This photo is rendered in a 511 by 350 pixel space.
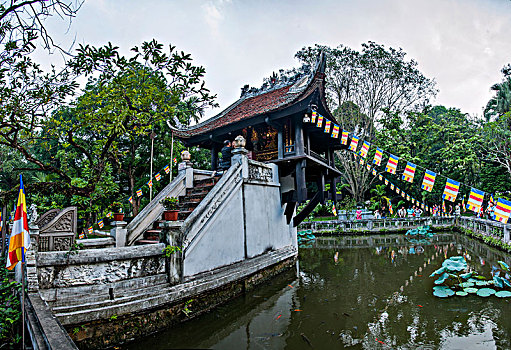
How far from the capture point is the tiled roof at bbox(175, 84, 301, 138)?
34.3ft

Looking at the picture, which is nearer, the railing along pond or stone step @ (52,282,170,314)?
stone step @ (52,282,170,314)

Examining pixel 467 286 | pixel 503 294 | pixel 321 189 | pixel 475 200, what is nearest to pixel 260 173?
pixel 321 189

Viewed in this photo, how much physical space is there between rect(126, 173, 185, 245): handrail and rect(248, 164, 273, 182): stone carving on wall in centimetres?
222

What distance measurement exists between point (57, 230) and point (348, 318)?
273 inches

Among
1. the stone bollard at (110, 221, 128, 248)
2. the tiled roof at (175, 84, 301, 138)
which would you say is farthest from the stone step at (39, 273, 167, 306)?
the tiled roof at (175, 84, 301, 138)

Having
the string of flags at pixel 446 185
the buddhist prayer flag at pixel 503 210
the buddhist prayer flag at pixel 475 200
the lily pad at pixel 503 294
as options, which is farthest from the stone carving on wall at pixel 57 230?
the buddhist prayer flag at pixel 475 200

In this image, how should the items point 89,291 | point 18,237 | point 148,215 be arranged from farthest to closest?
point 148,215 < point 89,291 < point 18,237

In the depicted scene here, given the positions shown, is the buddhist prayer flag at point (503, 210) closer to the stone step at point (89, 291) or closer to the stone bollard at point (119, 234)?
the stone step at point (89, 291)

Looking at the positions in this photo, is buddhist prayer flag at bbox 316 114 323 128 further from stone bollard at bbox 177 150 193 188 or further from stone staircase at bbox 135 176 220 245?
stone bollard at bbox 177 150 193 188

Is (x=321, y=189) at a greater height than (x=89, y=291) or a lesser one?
greater

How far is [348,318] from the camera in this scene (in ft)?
17.7

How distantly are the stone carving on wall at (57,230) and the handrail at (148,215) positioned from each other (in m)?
1.35

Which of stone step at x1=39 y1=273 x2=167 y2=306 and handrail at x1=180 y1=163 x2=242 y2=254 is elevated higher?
handrail at x1=180 y1=163 x2=242 y2=254

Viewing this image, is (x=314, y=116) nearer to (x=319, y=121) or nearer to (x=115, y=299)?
(x=319, y=121)
